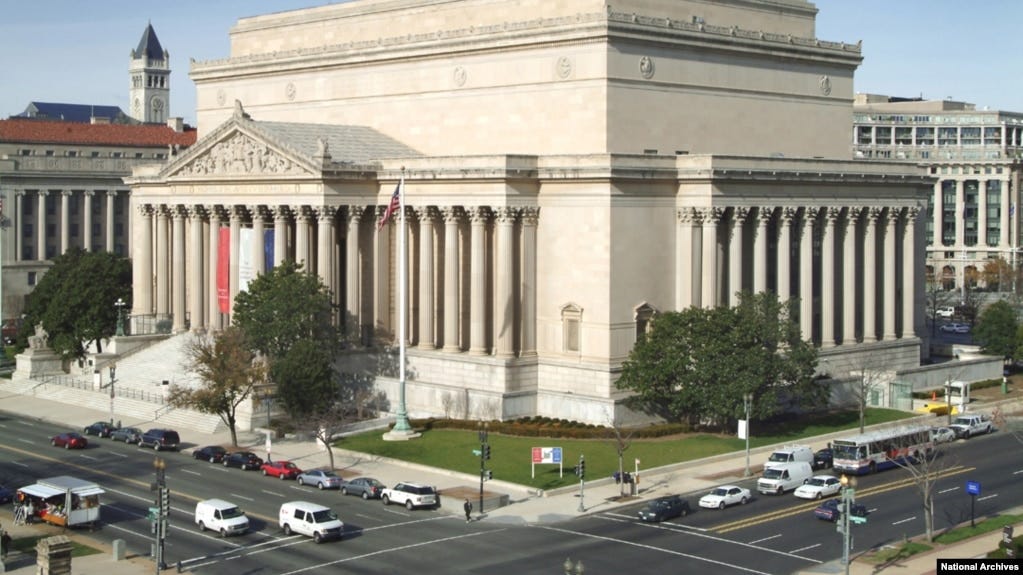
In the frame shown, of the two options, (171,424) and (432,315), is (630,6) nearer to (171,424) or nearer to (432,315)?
(432,315)

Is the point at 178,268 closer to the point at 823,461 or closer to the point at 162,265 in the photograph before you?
the point at 162,265

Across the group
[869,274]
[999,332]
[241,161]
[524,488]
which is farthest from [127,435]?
[999,332]

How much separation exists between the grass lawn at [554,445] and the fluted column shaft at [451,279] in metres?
10.6

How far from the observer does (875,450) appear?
86.7 m

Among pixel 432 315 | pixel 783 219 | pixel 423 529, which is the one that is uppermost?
pixel 783 219

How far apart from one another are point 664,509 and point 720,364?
70.6 feet

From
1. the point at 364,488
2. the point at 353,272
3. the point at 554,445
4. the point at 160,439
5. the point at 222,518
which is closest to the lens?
the point at 222,518

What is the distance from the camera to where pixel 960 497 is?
260ft

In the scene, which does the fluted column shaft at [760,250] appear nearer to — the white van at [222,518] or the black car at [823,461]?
the black car at [823,461]

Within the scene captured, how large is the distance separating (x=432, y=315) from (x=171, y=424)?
66.4 ft

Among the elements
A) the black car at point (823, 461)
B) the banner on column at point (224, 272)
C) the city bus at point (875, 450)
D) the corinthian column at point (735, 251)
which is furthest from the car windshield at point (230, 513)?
the banner on column at point (224, 272)

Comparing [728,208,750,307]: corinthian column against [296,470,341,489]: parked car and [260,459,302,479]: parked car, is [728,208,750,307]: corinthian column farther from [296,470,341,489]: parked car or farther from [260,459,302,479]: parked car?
[260,459,302,479]: parked car

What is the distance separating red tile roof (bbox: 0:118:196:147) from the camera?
179875 mm

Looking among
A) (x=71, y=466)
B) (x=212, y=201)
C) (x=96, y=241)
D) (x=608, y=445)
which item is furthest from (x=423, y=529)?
(x=96, y=241)
